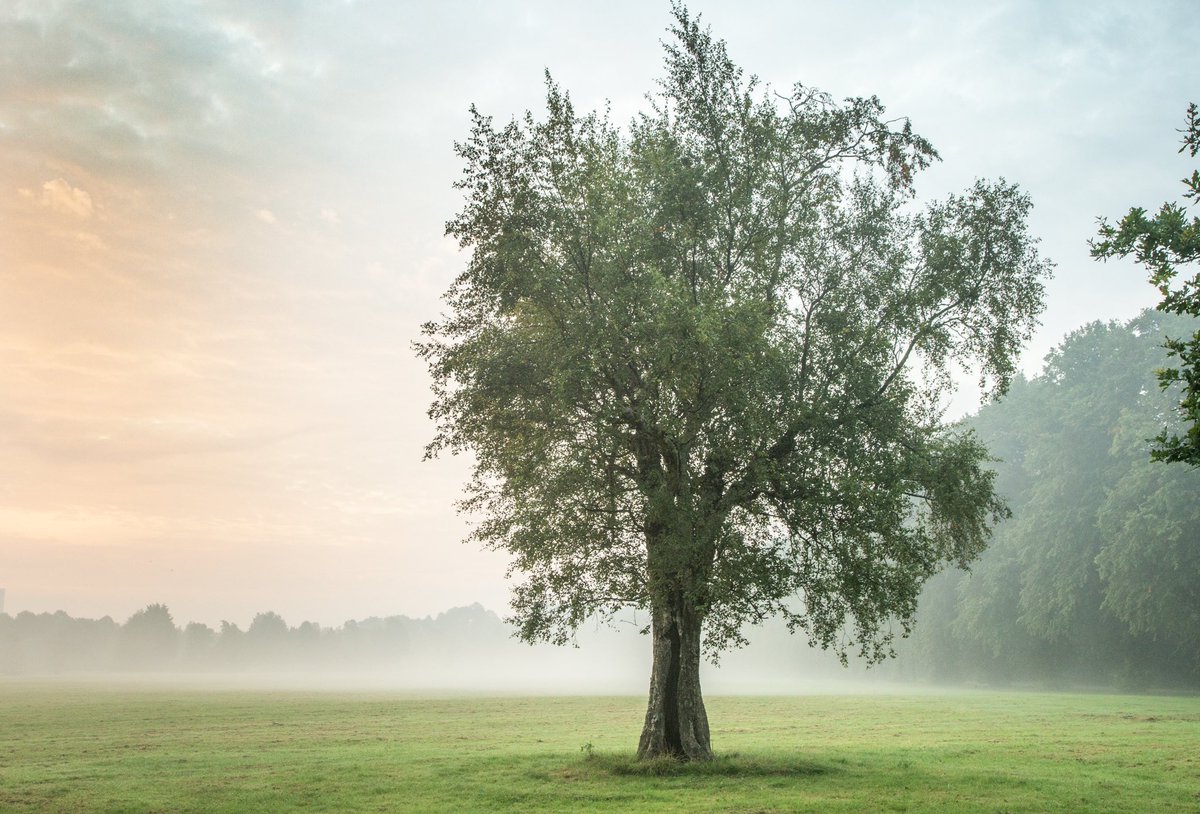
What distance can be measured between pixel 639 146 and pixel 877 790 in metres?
18.4

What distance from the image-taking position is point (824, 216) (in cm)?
2783

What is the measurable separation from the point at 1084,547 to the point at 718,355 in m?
55.3

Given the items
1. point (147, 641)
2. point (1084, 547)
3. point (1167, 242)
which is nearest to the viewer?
point (1167, 242)

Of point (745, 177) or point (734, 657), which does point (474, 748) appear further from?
point (734, 657)

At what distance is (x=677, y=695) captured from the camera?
2477 centimetres

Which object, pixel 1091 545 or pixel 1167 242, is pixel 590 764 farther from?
pixel 1091 545

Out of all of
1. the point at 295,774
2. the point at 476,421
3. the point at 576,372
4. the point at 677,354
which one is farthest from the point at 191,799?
the point at 677,354

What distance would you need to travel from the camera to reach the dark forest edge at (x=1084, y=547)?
181ft

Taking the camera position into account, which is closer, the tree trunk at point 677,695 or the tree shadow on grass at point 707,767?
the tree shadow on grass at point 707,767

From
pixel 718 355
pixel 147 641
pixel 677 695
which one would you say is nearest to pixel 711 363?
pixel 718 355

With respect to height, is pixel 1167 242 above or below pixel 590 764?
above

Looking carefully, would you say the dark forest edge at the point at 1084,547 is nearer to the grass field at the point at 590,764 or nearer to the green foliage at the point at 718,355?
the grass field at the point at 590,764

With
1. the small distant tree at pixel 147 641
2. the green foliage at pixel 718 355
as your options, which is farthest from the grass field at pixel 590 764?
the small distant tree at pixel 147 641

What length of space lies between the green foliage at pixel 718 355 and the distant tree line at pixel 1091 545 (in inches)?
1438
